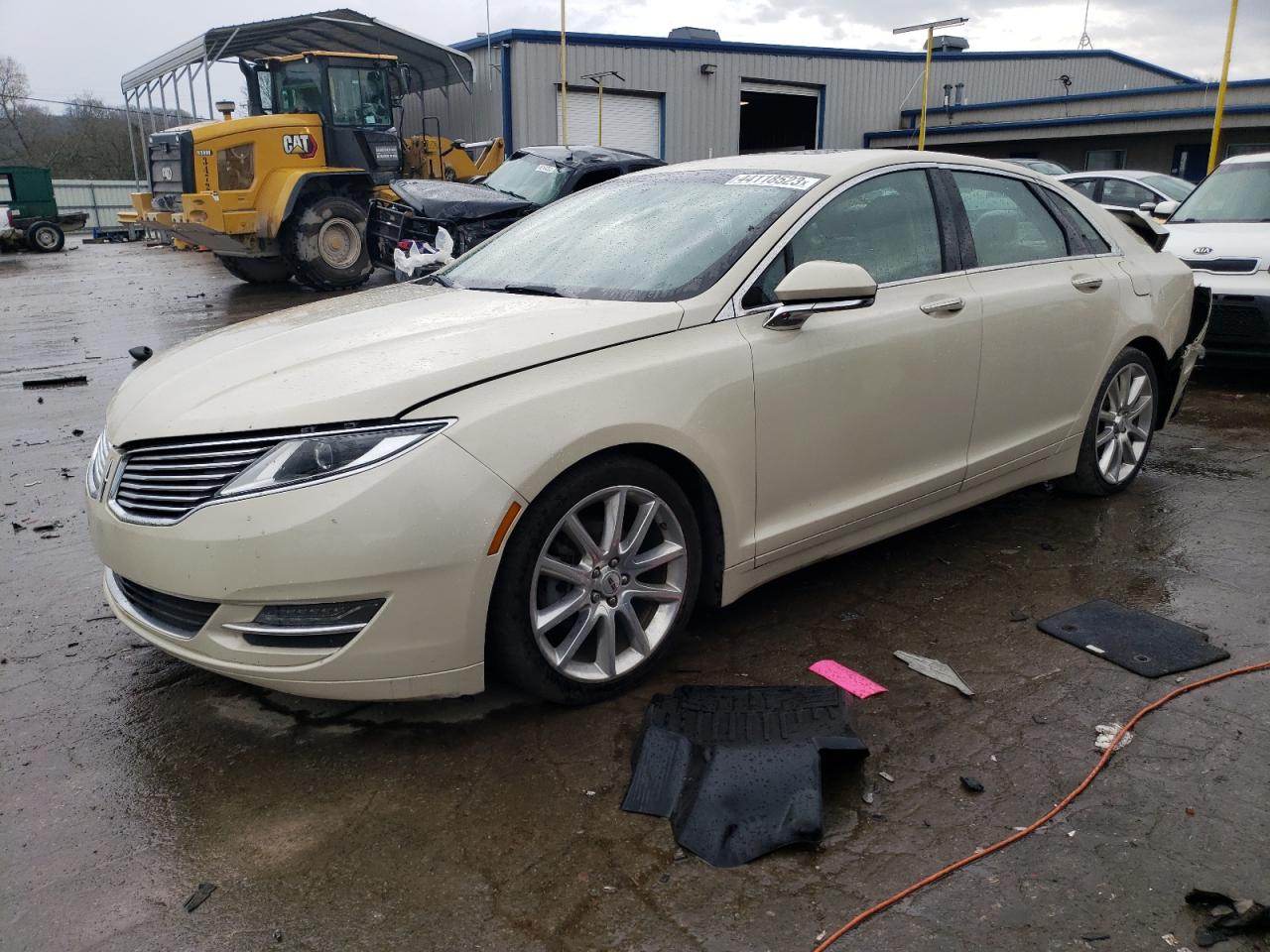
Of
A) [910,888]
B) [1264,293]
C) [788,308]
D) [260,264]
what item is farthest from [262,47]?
[910,888]

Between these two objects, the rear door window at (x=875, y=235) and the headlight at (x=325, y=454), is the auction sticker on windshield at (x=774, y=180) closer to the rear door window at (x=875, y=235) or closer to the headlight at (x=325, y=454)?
the rear door window at (x=875, y=235)

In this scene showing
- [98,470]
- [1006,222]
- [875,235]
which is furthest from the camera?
[1006,222]

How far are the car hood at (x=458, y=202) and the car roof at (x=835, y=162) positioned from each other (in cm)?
787

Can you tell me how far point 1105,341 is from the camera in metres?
4.50

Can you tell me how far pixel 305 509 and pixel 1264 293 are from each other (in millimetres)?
7082

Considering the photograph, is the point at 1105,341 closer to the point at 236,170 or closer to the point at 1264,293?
the point at 1264,293

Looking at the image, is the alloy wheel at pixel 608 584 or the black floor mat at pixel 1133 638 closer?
the alloy wheel at pixel 608 584

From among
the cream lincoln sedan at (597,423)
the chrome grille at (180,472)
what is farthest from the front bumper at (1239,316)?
the chrome grille at (180,472)

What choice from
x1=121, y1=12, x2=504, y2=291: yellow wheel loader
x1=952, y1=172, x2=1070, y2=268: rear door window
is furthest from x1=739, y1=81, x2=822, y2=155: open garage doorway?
x1=952, y1=172, x2=1070, y2=268: rear door window

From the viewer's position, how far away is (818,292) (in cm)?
318

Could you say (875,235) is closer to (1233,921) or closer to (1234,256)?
(1233,921)

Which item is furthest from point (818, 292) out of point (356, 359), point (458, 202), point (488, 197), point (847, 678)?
point (488, 197)

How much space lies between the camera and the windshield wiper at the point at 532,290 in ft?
11.3

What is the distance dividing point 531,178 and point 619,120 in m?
15.5
